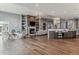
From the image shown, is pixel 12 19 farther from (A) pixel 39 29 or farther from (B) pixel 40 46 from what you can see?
(B) pixel 40 46

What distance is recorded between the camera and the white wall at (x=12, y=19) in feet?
11.1

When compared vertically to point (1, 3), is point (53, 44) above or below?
below

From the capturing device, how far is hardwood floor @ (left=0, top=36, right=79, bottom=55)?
3.37 meters

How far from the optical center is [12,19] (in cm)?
339

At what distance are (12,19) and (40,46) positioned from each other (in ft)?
2.70

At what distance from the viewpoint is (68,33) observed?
11.1 feet

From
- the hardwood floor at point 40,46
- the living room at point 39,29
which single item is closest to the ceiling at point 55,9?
the living room at point 39,29

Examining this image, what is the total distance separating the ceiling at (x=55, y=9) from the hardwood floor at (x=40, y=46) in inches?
20.9

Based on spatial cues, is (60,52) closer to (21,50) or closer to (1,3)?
(21,50)

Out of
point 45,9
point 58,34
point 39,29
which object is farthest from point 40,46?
point 45,9

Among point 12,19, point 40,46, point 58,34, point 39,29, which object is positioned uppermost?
point 12,19
